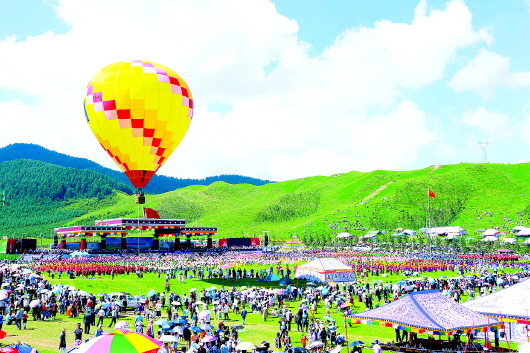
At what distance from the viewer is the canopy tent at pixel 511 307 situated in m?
25.3

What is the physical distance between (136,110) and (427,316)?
115 ft

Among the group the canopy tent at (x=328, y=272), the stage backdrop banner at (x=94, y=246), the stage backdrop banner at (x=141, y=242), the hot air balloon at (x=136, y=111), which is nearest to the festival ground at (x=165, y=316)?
the canopy tent at (x=328, y=272)

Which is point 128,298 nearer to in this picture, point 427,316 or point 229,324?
point 229,324

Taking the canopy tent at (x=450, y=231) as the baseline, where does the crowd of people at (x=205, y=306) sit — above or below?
below

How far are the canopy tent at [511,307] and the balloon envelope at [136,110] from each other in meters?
33.8

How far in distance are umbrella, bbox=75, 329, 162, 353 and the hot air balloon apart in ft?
118

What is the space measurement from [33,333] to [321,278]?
95.0 feet

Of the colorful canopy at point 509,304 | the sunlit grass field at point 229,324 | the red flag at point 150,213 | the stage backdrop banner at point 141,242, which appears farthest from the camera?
the red flag at point 150,213

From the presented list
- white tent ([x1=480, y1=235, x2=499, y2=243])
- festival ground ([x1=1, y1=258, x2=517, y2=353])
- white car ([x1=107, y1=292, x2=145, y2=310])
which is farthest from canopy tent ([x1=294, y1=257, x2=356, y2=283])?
white tent ([x1=480, y1=235, x2=499, y2=243])

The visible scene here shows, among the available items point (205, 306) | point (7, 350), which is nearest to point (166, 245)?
point (205, 306)

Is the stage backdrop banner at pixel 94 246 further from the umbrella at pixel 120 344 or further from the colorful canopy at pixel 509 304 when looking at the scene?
the umbrella at pixel 120 344

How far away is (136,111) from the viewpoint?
1964 inches

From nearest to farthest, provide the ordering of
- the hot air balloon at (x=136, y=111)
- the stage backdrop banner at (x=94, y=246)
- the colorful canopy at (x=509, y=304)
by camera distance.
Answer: the colorful canopy at (x=509, y=304) < the hot air balloon at (x=136, y=111) < the stage backdrop banner at (x=94, y=246)

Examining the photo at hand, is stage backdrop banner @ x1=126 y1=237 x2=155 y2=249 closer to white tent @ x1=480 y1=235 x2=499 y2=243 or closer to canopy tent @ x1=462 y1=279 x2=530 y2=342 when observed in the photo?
white tent @ x1=480 y1=235 x2=499 y2=243
